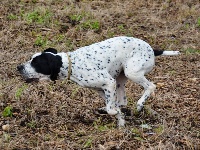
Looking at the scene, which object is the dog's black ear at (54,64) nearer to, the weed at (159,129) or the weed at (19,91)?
the weed at (19,91)

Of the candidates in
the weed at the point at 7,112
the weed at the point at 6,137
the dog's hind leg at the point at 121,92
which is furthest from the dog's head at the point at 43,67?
the dog's hind leg at the point at 121,92

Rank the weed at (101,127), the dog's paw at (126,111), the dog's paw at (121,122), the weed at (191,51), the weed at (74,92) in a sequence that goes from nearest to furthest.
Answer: the weed at (101,127) < the dog's paw at (121,122) < the dog's paw at (126,111) < the weed at (74,92) < the weed at (191,51)

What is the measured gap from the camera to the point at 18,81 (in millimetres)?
7266

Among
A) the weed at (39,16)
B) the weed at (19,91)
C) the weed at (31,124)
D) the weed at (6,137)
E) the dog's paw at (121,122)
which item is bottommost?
the dog's paw at (121,122)

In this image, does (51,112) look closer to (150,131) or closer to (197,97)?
(150,131)

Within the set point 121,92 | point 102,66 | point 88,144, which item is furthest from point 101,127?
point 121,92

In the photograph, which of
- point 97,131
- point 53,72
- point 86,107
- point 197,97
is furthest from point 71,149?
point 197,97

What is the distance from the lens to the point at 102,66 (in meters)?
5.82

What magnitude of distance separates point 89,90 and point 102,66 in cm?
138

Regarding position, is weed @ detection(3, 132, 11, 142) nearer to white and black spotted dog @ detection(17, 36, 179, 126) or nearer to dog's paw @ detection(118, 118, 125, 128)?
white and black spotted dog @ detection(17, 36, 179, 126)

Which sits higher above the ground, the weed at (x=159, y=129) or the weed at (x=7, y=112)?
the weed at (x=7, y=112)

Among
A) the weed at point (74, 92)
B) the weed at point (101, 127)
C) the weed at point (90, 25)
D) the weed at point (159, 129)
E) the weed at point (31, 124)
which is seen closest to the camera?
the weed at point (159, 129)

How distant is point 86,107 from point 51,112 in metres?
0.57

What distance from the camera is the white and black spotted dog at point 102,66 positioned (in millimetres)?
5680
